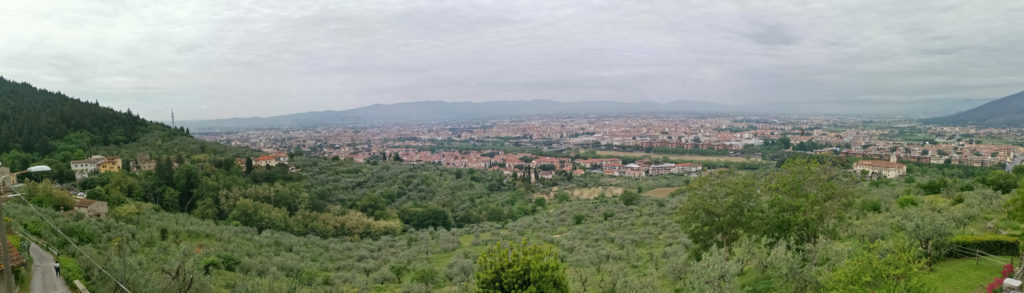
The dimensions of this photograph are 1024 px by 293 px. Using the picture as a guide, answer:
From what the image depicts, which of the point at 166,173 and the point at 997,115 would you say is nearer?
the point at 166,173

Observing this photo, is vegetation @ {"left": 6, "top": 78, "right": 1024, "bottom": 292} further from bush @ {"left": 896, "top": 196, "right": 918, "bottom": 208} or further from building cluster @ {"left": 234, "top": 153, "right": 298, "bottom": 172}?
building cluster @ {"left": 234, "top": 153, "right": 298, "bottom": 172}

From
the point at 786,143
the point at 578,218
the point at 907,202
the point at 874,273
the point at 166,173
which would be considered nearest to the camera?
the point at 874,273

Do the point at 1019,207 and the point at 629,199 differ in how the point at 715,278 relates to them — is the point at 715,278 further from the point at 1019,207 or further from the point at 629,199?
the point at 629,199

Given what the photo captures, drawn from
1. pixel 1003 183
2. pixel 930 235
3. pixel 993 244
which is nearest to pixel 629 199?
pixel 1003 183

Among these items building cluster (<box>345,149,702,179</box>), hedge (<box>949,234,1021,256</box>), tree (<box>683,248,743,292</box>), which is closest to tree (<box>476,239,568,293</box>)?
tree (<box>683,248,743,292</box>)

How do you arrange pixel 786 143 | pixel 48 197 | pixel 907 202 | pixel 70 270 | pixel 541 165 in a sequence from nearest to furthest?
pixel 70 270, pixel 907 202, pixel 48 197, pixel 541 165, pixel 786 143

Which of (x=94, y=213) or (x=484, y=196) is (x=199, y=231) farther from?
(x=484, y=196)
